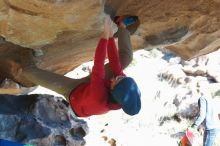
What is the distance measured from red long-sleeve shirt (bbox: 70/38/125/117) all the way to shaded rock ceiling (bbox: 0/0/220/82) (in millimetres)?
535

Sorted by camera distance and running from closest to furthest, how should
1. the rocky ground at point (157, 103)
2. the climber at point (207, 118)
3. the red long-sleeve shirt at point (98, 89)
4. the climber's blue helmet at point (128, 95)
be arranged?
the climber's blue helmet at point (128, 95) → the red long-sleeve shirt at point (98, 89) → the climber at point (207, 118) → the rocky ground at point (157, 103)

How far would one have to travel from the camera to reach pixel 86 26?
5.62 meters

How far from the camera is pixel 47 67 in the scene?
7.17m

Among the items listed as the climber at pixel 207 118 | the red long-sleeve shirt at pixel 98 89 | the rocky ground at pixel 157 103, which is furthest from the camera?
the rocky ground at pixel 157 103

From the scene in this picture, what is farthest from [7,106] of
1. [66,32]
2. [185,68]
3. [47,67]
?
[185,68]

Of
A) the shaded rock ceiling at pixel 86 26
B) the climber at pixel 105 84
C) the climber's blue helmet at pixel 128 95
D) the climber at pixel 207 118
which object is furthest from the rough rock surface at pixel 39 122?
the climber at pixel 207 118

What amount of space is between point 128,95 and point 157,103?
10784 mm

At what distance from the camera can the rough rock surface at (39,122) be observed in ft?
20.4

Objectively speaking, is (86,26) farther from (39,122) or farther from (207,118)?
(207,118)

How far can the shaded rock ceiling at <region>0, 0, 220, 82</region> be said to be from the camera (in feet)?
15.7

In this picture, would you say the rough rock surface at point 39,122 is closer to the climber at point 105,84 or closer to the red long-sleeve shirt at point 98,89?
the climber at point 105,84

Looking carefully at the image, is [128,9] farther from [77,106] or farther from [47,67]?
[47,67]

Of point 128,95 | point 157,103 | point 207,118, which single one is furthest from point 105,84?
point 157,103

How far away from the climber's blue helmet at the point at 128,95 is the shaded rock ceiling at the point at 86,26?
103 cm
